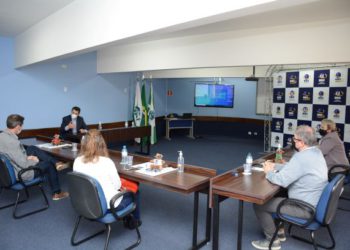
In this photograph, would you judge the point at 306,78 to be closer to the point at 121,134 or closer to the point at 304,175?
the point at 121,134

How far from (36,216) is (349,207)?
4007mm

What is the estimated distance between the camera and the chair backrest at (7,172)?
3.10 meters

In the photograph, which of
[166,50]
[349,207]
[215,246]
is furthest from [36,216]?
[349,207]

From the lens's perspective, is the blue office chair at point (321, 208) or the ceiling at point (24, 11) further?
the ceiling at point (24, 11)

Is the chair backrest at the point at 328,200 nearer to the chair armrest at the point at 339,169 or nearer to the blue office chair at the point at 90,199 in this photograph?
the chair armrest at the point at 339,169

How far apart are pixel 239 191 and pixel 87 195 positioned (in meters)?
1.23

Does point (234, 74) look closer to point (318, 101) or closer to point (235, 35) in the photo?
point (318, 101)

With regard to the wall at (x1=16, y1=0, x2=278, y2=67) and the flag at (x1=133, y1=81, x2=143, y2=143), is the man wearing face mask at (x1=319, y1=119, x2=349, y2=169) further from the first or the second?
the flag at (x1=133, y1=81, x2=143, y2=143)

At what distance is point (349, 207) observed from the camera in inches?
153

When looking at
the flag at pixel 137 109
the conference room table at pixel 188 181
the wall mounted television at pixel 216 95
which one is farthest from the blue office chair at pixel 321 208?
the wall mounted television at pixel 216 95

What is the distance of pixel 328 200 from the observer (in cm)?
227

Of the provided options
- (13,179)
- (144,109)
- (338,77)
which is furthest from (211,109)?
(13,179)

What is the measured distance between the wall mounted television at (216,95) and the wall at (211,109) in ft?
0.62

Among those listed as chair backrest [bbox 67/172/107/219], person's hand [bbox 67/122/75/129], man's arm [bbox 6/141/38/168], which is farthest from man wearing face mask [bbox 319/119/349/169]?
person's hand [bbox 67/122/75/129]
